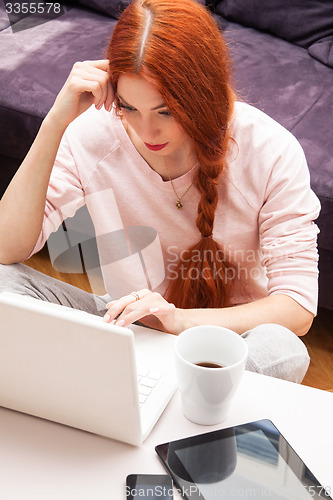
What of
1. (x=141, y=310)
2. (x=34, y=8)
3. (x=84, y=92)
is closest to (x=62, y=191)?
(x=84, y=92)

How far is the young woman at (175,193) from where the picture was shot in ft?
3.58

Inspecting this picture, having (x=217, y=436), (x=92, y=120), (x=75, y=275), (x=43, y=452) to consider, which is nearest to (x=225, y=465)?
(x=217, y=436)

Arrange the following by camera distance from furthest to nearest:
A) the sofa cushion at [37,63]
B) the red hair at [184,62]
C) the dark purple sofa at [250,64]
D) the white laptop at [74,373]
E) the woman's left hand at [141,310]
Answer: the sofa cushion at [37,63], the dark purple sofa at [250,64], the red hair at [184,62], the woman's left hand at [141,310], the white laptop at [74,373]

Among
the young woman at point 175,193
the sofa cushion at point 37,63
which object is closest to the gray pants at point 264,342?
the young woman at point 175,193

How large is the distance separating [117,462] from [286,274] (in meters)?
0.58

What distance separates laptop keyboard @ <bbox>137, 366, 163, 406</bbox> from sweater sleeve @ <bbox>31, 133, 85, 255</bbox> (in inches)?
19.9

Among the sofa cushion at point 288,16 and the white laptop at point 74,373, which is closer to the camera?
the white laptop at point 74,373

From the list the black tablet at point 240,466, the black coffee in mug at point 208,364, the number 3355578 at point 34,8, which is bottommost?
the number 3355578 at point 34,8

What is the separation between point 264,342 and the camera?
974mm

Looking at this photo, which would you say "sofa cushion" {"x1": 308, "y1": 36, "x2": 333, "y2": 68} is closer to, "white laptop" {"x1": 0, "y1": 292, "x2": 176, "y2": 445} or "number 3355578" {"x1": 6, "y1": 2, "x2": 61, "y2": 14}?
"number 3355578" {"x1": 6, "y1": 2, "x2": 61, "y2": 14}

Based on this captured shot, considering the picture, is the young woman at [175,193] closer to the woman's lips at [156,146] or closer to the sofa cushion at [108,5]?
the woman's lips at [156,146]

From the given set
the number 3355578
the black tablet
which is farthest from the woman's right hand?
the number 3355578

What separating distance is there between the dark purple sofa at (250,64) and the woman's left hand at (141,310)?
778 millimetres

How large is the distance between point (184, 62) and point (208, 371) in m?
0.56
